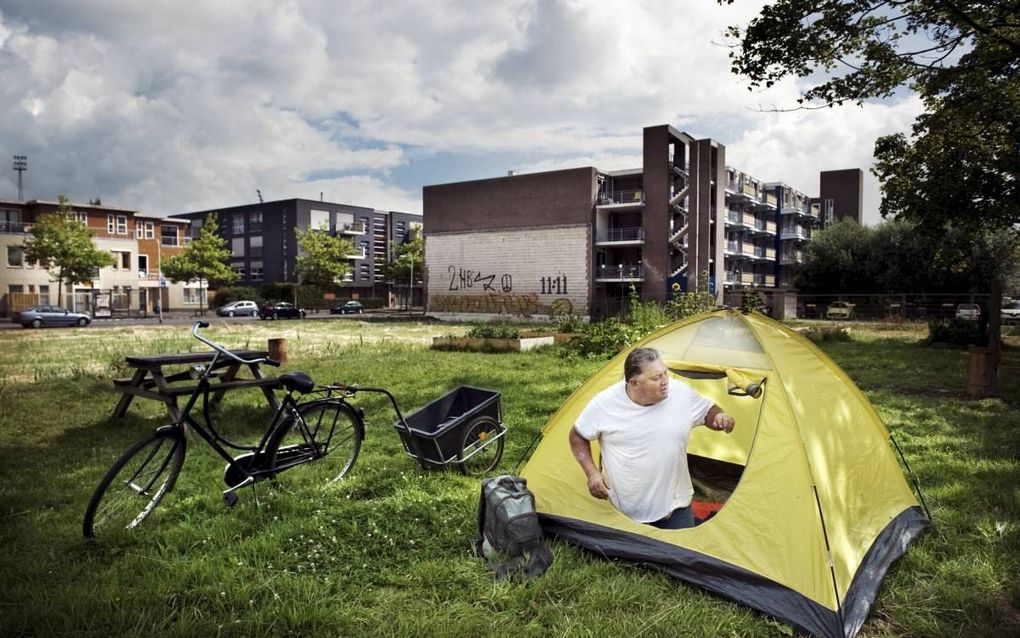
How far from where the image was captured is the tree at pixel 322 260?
55.3 metres

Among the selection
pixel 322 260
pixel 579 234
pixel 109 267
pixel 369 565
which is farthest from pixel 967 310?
pixel 109 267

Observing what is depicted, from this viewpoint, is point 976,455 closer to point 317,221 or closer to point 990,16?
point 990,16

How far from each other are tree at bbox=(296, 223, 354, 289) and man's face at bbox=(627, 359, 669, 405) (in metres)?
54.4

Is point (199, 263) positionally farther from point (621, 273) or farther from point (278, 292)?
point (621, 273)

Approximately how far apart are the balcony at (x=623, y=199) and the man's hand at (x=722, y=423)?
36232mm

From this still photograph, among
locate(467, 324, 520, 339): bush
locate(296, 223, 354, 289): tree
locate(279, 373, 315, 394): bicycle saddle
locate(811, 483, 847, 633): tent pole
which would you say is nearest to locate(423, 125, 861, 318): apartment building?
locate(296, 223, 354, 289): tree

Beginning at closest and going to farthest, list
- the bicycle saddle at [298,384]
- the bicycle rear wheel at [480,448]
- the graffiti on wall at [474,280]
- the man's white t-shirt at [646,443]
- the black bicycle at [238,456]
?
the man's white t-shirt at [646,443] → the black bicycle at [238,456] → the bicycle saddle at [298,384] → the bicycle rear wheel at [480,448] → the graffiti on wall at [474,280]

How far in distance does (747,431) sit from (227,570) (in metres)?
4.01

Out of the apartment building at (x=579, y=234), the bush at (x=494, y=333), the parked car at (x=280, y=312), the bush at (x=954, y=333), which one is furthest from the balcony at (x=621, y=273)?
the bush at (x=494, y=333)

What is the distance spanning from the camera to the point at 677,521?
3842mm

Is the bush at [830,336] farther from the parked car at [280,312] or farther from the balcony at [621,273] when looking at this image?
the parked car at [280,312]

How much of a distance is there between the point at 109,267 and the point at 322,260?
648 inches

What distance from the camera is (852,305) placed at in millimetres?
Answer: 31391

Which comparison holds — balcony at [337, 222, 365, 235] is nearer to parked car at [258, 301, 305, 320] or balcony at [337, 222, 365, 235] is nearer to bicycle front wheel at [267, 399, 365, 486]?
parked car at [258, 301, 305, 320]
